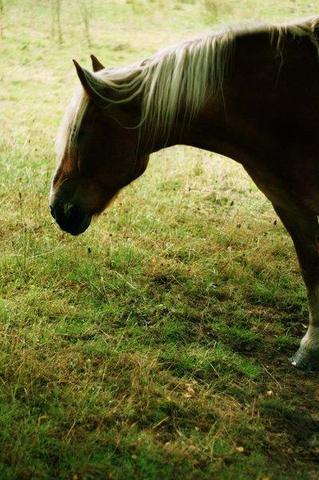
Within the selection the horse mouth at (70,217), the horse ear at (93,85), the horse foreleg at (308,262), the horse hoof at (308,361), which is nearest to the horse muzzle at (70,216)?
the horse mouth at (70,217)

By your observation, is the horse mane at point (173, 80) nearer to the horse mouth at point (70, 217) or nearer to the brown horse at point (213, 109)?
the brown horse at point (213, 109)

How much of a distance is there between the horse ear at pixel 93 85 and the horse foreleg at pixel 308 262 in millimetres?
1335

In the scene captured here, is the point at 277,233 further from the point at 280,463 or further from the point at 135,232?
the point at 280,463

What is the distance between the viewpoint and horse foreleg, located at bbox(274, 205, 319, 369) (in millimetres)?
3213

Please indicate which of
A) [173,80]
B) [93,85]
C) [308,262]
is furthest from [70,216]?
[308,262]

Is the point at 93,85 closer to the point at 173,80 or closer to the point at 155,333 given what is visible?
the point at 173,80

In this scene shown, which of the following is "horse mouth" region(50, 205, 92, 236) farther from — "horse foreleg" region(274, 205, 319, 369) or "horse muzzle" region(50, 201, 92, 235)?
"horse foreleg" region(274, 205, 319, 369)

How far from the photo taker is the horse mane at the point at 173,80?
2.60 m

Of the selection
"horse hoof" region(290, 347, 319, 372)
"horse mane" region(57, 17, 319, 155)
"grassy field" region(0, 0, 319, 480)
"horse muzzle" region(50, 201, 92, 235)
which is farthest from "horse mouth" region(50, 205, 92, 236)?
"horse hoof" region(290, 347, 319, 372)

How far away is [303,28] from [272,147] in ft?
2.19

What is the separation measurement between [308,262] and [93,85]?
5.83 feet

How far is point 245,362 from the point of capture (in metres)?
3.23

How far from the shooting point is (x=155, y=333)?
133 inches

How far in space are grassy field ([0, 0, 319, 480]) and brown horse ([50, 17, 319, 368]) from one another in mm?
1030
